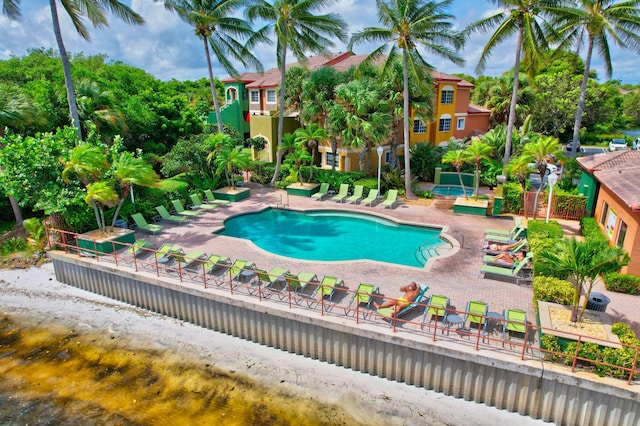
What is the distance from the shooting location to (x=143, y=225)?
2083cm

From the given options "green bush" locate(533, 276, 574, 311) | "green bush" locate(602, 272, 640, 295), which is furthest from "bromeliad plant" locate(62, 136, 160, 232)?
"green bush" locate(602, 272, 640, 295)

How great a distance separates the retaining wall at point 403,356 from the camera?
9.81 metres

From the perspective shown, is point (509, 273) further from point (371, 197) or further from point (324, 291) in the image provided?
point (371, 197)

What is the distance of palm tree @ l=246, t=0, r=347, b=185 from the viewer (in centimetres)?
2598

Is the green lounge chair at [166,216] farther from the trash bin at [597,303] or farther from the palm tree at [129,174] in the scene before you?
the trash bin at [597,303]

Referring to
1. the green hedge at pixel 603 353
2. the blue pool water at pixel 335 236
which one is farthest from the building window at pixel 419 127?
the green hedge at pixel 603 353

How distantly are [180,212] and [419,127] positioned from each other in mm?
22725

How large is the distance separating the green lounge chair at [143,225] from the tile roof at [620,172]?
20150mm

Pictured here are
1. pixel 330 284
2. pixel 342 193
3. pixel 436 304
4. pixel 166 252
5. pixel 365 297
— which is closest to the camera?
pixel 436 304

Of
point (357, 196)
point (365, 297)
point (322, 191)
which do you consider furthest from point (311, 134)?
point (365, 297)

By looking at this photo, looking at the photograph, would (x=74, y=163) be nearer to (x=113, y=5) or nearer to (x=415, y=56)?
(x=113, y=5)

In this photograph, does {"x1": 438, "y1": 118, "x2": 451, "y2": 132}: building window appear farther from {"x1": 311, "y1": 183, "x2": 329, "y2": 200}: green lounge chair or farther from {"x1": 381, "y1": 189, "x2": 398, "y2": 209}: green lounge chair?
{"x1": 311, "y1": 183, "x2": 329, "y2": 200}: green lounge chair

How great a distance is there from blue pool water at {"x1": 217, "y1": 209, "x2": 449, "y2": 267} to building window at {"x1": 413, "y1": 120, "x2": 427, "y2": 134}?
48.6ft

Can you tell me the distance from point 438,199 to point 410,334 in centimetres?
1691
